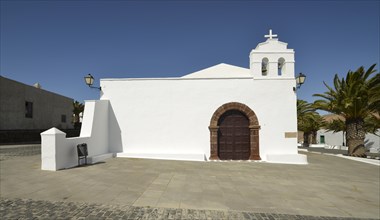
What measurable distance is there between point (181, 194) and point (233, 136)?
19.3 ft

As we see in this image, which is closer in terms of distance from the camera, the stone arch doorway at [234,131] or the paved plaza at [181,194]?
the paved plaza at [181,194]

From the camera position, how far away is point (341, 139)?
27688 millimetres

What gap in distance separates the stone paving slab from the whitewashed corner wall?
2939mm

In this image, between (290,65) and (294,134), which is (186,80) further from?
(294,134)

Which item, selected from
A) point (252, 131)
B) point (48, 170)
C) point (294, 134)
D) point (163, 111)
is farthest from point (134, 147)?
point (294, 134)

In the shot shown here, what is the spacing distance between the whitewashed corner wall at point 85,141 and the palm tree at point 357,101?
1376 cm

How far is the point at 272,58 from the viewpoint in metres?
10.0

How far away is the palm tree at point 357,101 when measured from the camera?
11430mm

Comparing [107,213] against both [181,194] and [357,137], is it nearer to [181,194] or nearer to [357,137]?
[181,194]

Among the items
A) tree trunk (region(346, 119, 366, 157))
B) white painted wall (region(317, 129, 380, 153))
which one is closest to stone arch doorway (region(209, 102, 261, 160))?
tree trunk (region(346, 119, 366, 157))

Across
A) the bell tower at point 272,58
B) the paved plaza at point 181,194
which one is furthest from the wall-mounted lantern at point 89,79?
the bell tower at point 272,58

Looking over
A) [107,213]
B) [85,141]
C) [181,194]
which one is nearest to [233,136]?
[181,194]

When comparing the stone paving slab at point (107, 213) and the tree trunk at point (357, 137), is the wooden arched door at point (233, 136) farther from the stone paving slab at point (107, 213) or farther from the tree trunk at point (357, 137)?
the tree trunk at point (357, 137)

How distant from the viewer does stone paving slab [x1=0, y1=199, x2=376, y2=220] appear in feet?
11.2
